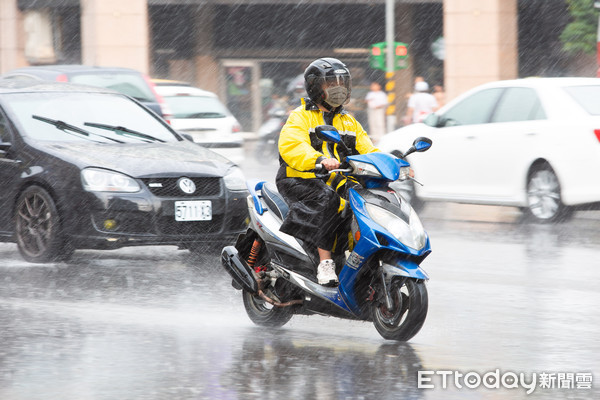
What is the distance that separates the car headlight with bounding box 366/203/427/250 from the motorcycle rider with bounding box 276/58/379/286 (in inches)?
12.7

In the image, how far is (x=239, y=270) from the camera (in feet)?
23.0

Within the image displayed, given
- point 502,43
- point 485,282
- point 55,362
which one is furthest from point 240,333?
point 502,43

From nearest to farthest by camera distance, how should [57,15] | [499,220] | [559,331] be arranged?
[559,331] → [499,220] → [57,15]

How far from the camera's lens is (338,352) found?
20.3 feet

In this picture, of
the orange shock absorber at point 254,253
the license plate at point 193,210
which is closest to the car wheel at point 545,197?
the license plate at point 193,210

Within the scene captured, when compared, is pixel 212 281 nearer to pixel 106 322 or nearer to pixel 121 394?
pixel 106 322

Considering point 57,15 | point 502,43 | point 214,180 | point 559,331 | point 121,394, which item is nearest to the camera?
point 121,394

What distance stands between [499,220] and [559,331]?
667 cm

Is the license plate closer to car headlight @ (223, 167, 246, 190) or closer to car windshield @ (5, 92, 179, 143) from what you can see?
car headlight @ (223, 167, 246, 190)

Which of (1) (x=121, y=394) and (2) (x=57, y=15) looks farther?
(2) (x=57, y=15)

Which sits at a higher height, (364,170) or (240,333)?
(364,170)

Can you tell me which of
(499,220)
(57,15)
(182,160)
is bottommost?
(499,220)

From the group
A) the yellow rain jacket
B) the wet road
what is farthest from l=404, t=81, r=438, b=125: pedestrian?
the yellow rain jacket

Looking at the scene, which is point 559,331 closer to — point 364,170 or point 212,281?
point 364,170
